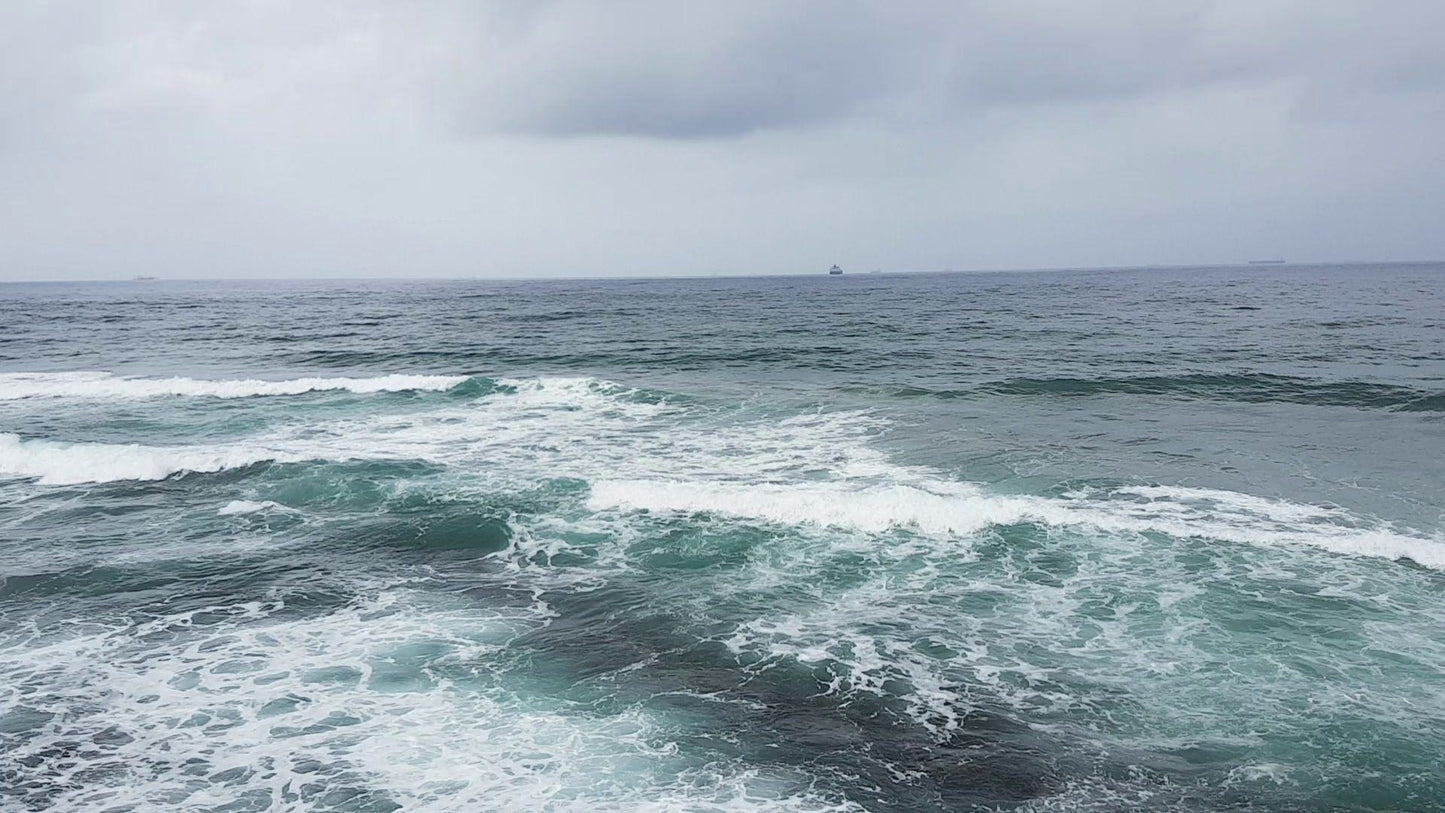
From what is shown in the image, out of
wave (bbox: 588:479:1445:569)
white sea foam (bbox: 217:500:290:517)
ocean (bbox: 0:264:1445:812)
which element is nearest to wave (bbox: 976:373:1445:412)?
ocean (bbox: 0:264:1445:812)

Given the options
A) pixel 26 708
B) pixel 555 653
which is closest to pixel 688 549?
pixel 555 653

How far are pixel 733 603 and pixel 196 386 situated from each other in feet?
93.5

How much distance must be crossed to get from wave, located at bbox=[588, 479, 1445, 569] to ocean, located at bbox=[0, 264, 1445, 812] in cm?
10

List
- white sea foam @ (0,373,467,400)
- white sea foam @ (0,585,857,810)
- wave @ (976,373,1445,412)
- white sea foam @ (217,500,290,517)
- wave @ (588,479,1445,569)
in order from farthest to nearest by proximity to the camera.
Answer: white sea foam @ (0,373,467,400) → wave @ (976,373,1445,412) → white sea foam @ (217,500,290,517) → wave @ (588,479,1445,569) → white sea foam @ (0,585,857,810)

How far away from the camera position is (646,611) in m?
11.7

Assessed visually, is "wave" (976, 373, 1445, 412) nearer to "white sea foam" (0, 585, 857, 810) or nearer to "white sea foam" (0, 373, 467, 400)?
"white sea foam" (0, 373, 467, 400)

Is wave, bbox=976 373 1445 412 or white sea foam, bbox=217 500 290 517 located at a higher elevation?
wave, bbox=976 373 1445 412

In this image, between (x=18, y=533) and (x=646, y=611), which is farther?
(x=18, y=533)

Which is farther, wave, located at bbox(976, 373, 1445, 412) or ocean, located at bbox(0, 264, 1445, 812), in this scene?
wave, located at bbox(976, 373, 1445, 412)

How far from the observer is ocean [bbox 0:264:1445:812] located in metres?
8.01

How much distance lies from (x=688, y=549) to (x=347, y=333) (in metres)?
46.6

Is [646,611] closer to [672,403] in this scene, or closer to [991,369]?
[672,403]

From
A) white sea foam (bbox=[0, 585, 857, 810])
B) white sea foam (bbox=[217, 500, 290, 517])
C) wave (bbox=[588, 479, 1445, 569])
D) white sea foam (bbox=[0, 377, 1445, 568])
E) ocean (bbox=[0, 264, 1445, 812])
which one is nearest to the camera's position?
white sea foam (bbox=[0, 585, 857, 810])

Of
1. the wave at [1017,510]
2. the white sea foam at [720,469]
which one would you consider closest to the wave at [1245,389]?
the white sea foam at [720,469]
